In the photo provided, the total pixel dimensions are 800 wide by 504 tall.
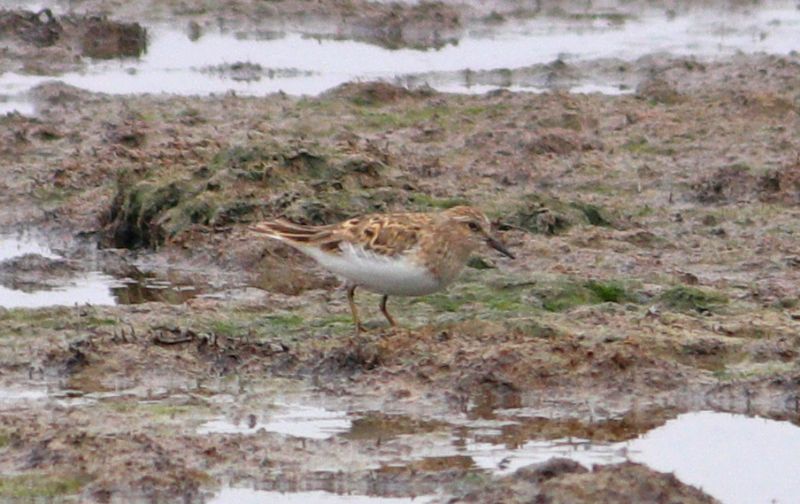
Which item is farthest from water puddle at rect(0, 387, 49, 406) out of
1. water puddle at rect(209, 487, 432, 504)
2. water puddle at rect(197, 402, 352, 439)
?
water puddle at rect(209, 487, 432, 504)

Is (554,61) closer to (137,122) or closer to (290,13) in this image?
(290,13)

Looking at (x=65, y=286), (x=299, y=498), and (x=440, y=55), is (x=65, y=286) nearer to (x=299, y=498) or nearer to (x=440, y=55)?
(x=299, y=498)

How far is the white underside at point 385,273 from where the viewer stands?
30.5ft

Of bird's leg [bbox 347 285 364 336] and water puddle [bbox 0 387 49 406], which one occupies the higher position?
bird's leg [bbox 347 285 364 336]

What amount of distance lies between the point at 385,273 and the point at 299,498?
2.27m

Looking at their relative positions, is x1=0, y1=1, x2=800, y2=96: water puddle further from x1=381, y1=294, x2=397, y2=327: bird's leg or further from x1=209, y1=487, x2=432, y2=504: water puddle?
x1=209, y1=487, x2=432, y2=504: water puddle

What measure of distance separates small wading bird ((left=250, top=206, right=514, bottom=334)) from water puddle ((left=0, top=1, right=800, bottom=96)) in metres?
8.09

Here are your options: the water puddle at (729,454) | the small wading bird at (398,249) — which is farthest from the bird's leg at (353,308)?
the water puddle at (729,454)

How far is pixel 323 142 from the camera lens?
598 inches

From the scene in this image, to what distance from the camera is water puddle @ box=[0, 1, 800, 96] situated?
18484 millimetres

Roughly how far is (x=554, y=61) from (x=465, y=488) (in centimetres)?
1310

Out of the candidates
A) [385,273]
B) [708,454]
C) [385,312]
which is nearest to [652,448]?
[708,454]

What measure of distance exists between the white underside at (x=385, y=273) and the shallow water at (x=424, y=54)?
8217mm

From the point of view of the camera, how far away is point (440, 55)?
20969 mm
